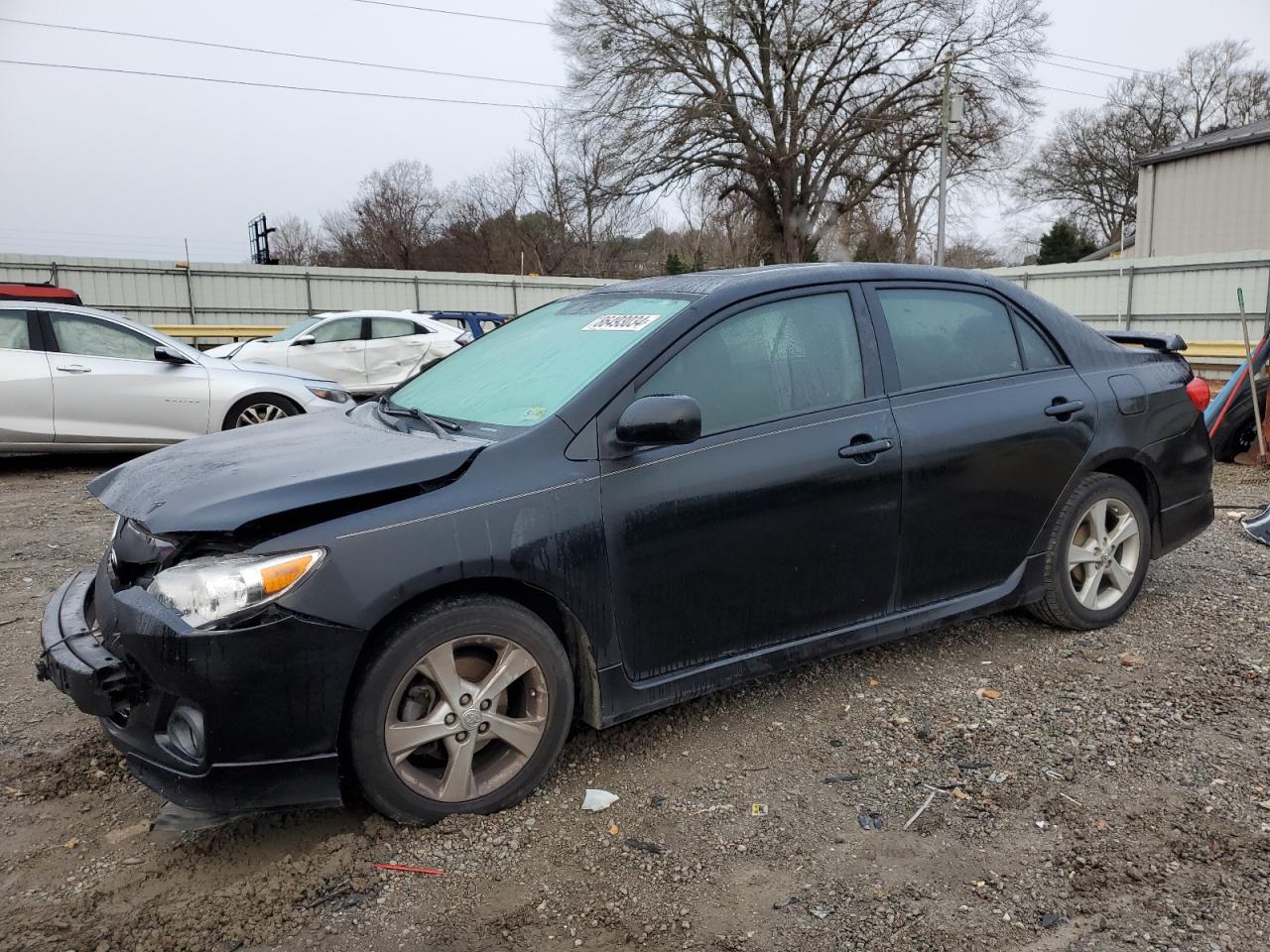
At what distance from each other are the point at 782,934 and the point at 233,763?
148 cm

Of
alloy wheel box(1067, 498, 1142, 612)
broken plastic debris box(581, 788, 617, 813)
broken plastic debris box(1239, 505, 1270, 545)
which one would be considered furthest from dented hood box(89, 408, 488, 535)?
broken plastic debris box(1239, 505, 1270, 545)

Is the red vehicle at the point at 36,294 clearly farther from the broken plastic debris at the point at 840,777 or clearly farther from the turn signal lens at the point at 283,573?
the broken plastic debris at the point at 840,777

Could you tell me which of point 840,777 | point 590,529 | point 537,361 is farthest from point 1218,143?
point 590,529

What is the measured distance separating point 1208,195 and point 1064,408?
30.4m

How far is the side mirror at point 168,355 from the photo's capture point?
8914 millimetres

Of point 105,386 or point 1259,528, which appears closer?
point 1259,528

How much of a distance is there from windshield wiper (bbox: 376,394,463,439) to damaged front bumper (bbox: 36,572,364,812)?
87 cm

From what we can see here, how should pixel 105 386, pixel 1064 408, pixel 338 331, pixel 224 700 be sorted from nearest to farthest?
pixel 224 700, pixel 1064 408, pixel 105 386, pixel 338 331

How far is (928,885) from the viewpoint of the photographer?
257 cm

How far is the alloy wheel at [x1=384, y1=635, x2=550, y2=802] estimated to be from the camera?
275 centimetres

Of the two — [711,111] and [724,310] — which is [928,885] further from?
[711,111]

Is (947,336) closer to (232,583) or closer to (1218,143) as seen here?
(232,583)

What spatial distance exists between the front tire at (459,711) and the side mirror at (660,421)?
2.07 ft

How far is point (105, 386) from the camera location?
870 cm
